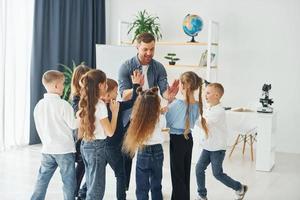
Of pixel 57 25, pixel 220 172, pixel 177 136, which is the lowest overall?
pixel 220 172

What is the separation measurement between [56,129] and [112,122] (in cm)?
40

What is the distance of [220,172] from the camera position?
12.5 feet

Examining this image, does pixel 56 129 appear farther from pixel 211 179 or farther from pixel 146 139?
pixel 211 179

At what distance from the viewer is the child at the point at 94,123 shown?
307 cm

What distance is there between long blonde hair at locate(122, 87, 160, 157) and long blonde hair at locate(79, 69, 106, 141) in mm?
271

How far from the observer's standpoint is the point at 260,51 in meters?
6.28

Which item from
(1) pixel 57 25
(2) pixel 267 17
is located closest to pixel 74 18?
(1) pixel 57 25

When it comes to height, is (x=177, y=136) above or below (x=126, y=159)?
above

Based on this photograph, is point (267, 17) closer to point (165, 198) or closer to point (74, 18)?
point (74, 18)

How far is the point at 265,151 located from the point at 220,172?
1.50m

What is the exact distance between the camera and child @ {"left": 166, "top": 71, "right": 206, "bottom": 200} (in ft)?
11.0

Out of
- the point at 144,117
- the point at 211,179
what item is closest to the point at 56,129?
the point at 144,117

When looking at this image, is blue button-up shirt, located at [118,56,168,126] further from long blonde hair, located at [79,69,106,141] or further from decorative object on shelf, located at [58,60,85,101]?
decorative object on shelf, located at [58,60,85,101]

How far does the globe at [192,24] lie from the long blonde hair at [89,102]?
330 centimetres
